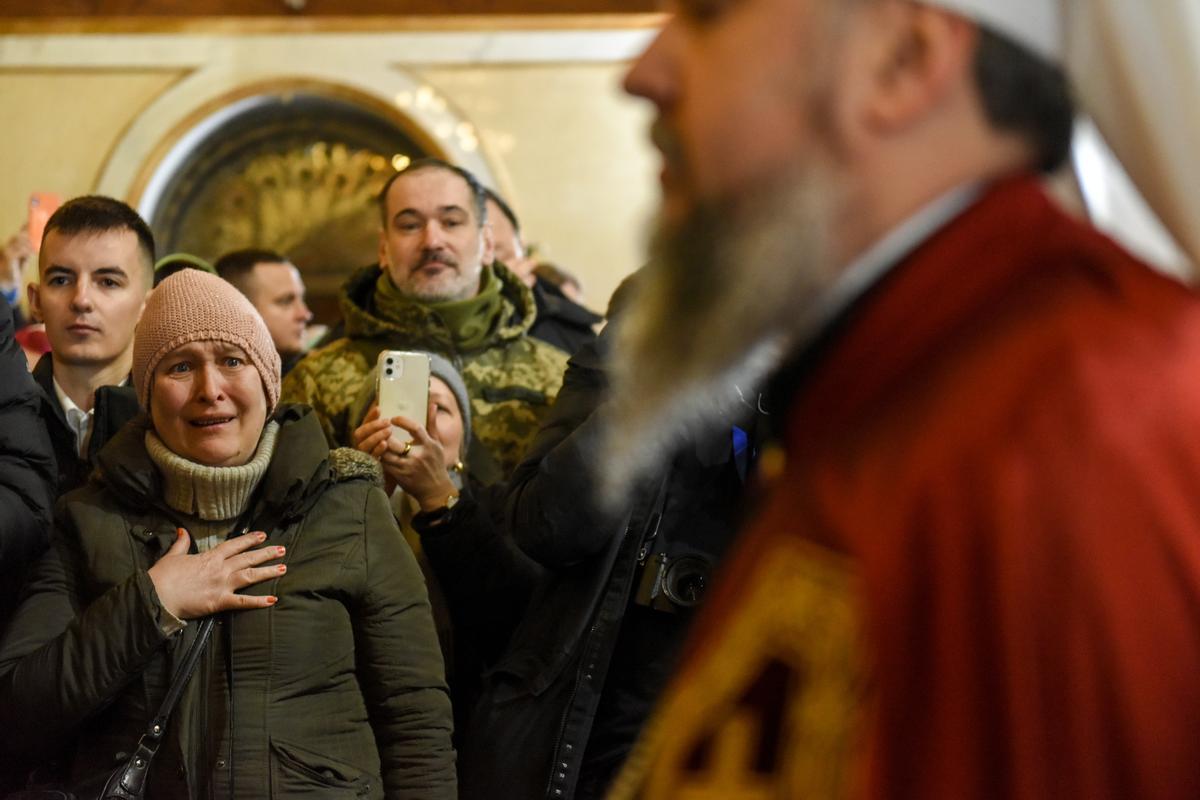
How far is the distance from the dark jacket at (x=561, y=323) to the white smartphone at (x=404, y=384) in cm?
80

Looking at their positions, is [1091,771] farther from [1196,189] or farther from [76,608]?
[76,608]

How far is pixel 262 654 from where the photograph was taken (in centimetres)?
240

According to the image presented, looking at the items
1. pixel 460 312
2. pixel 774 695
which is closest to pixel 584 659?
pixel 460 312

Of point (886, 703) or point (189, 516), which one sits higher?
point (189, 516)

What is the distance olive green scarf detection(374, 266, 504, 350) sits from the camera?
357cm

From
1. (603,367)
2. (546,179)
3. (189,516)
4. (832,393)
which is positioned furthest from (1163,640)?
(546,179)

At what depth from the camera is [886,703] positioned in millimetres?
780

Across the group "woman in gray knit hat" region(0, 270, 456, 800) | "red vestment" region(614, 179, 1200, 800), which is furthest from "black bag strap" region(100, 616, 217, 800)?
"red vestment" region(614, 179, 1200, 800)

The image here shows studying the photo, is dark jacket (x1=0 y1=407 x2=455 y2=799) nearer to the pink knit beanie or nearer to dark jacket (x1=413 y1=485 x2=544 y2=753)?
the pink knit beanie

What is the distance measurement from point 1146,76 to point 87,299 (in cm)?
275

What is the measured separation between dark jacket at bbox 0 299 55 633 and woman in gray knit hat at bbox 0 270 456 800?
0.10 metres

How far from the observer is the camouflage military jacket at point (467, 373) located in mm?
3475

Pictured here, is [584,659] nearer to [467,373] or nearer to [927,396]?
[467,373]

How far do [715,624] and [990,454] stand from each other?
1.01ft
